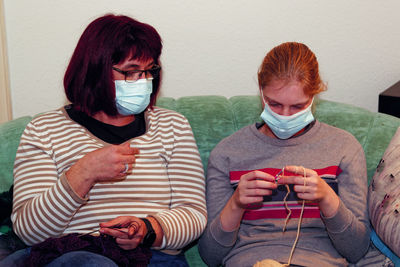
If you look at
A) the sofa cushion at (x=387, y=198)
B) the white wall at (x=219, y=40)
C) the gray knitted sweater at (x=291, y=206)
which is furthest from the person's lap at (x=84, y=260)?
the white wall at (x=219, y=40)

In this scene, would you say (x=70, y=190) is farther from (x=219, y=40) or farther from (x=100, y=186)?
(x=219, y=40)

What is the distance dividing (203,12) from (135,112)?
71 centimetres

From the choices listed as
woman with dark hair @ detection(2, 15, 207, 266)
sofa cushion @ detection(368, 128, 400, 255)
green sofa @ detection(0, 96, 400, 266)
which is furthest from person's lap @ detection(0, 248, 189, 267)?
sofa cushion @ detection(368, 128, 400, 255)

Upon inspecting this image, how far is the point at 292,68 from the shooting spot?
1.46 m

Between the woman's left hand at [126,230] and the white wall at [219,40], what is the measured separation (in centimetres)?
93

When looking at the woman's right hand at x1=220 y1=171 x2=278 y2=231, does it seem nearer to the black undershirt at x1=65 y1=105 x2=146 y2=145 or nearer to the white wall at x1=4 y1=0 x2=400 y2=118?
the black undershirt at x1=65 y1=105 x2=146 y2=145

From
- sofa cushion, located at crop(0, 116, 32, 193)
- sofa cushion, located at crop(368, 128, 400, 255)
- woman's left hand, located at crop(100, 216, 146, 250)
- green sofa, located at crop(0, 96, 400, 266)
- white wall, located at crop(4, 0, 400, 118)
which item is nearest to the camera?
woman's left hand, located at crop(100, 216, 146, 250)

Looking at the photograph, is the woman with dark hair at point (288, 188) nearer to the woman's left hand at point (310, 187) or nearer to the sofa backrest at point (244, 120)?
the woman's left hand at point (310, 187)

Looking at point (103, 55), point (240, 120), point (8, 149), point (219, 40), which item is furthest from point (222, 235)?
point (219, 40)

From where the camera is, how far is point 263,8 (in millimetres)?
2092

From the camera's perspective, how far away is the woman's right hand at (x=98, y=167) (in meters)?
1.35

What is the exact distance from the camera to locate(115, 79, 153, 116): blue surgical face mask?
1.51 meters

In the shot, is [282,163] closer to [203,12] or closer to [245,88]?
[245,88]

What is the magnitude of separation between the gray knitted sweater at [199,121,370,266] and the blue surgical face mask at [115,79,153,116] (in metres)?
0.29
